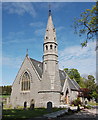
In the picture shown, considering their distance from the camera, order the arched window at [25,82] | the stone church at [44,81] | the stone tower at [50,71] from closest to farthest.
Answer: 1. the stone tower at [50,71]
2. the stone church at [44,81]
3. the arched window at [25,82]

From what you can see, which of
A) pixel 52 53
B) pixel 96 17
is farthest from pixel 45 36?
pixel 96 17

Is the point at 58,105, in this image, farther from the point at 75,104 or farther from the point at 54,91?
the point at 75,104

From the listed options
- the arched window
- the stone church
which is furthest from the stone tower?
the arched window

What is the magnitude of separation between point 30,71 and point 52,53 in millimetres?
6229

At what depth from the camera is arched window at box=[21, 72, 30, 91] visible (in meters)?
33.1

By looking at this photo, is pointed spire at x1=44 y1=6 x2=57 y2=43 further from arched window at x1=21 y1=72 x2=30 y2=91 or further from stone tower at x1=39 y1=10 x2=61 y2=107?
arched window at x1=21 y1=72 x2=30 y2=91

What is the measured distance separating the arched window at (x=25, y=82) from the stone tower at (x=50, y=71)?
156 inches

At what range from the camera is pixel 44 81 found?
30.8m

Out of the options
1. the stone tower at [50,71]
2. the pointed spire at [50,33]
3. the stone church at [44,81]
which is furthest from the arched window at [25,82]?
the pointed spire at [50,33]

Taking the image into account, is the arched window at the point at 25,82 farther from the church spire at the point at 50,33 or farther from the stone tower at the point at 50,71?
the church spire at the point at 50,33

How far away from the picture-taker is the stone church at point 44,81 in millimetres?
30078

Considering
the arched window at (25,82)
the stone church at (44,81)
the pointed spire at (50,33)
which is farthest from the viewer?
the arched window at (25,82)

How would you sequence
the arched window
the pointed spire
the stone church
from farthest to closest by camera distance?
the arched window
the pointed spire
the stone church

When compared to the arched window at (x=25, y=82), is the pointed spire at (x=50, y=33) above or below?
above
